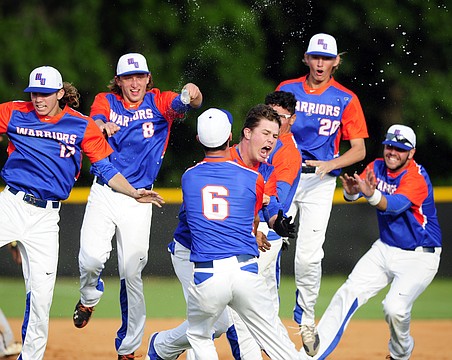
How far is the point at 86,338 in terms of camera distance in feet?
39.5

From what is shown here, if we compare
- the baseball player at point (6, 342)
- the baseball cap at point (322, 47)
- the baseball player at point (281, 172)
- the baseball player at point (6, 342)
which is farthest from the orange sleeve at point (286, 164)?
the baseball player at point (6, 342)

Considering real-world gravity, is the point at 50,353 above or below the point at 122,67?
below

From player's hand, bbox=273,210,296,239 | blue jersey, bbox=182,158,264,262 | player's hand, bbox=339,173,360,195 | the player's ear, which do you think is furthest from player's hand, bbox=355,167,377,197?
blue jersey, bbox=182,158,264,262

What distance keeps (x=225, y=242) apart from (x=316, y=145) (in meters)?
3.05

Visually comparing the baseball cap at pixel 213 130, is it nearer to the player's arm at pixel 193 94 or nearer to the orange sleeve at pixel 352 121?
the player's arm at pixel 193 94

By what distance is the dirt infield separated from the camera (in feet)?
37.0

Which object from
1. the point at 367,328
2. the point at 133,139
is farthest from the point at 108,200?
the point at 367,328

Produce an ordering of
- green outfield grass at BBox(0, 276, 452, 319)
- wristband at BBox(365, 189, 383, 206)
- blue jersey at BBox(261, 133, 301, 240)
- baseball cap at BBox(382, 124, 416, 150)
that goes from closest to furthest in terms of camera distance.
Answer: blue jersey at BBox(261, 133, 301, 240), wristband at BBox(365, 189, 383, 206), baseball cap at BBox(382, 124, 416, 150), green outfield grass at BBox(0, 276, 452, 319)

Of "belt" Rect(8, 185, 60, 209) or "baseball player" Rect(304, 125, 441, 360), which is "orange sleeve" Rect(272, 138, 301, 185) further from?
"belt" Rect(8, 185, 60, 209)

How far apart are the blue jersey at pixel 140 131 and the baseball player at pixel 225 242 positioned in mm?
2213

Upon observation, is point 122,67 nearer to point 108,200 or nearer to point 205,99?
point 108,200

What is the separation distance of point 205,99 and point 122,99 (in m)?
9.65

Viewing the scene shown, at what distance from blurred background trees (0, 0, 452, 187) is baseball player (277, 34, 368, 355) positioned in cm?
866

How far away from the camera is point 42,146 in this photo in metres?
9.13
